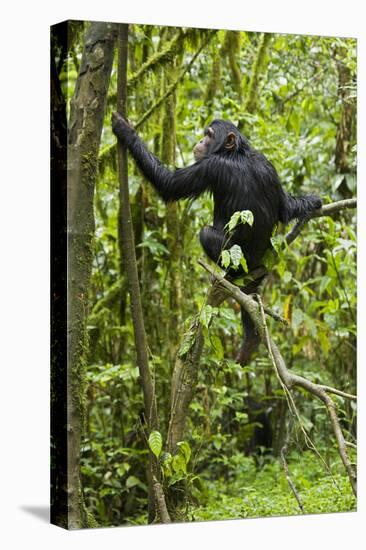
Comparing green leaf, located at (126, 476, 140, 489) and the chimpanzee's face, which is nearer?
the chimpanzee's face

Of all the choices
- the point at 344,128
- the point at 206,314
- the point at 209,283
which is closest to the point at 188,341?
the point at 206,314

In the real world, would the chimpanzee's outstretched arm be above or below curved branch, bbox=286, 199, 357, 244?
above

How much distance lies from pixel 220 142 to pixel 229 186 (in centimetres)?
30

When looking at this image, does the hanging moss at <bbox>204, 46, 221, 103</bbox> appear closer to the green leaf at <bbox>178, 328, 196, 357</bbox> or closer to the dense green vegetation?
the dense green vegetation

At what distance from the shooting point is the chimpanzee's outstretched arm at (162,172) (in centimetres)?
524

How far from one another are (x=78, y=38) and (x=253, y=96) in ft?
8.62

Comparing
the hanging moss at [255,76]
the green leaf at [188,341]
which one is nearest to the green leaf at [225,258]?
the green leaf at [188,341]

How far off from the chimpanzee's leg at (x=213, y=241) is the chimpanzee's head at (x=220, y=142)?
1.57ft

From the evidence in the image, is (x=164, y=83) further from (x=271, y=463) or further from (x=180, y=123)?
(x=271, y=463)

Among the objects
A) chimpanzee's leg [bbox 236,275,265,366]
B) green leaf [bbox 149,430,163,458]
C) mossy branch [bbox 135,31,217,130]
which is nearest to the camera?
green leaf [bbox 149,430,163,458]

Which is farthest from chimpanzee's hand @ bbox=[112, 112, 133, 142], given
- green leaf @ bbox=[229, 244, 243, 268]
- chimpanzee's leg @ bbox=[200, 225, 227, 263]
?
green leaf @ bbox=[229, 244, 243, 268]

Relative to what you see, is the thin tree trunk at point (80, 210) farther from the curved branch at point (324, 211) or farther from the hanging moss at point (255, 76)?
the hanging moss at point (255, 76)

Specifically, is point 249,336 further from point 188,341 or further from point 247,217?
point 247,217

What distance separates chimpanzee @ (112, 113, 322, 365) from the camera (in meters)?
5.41
